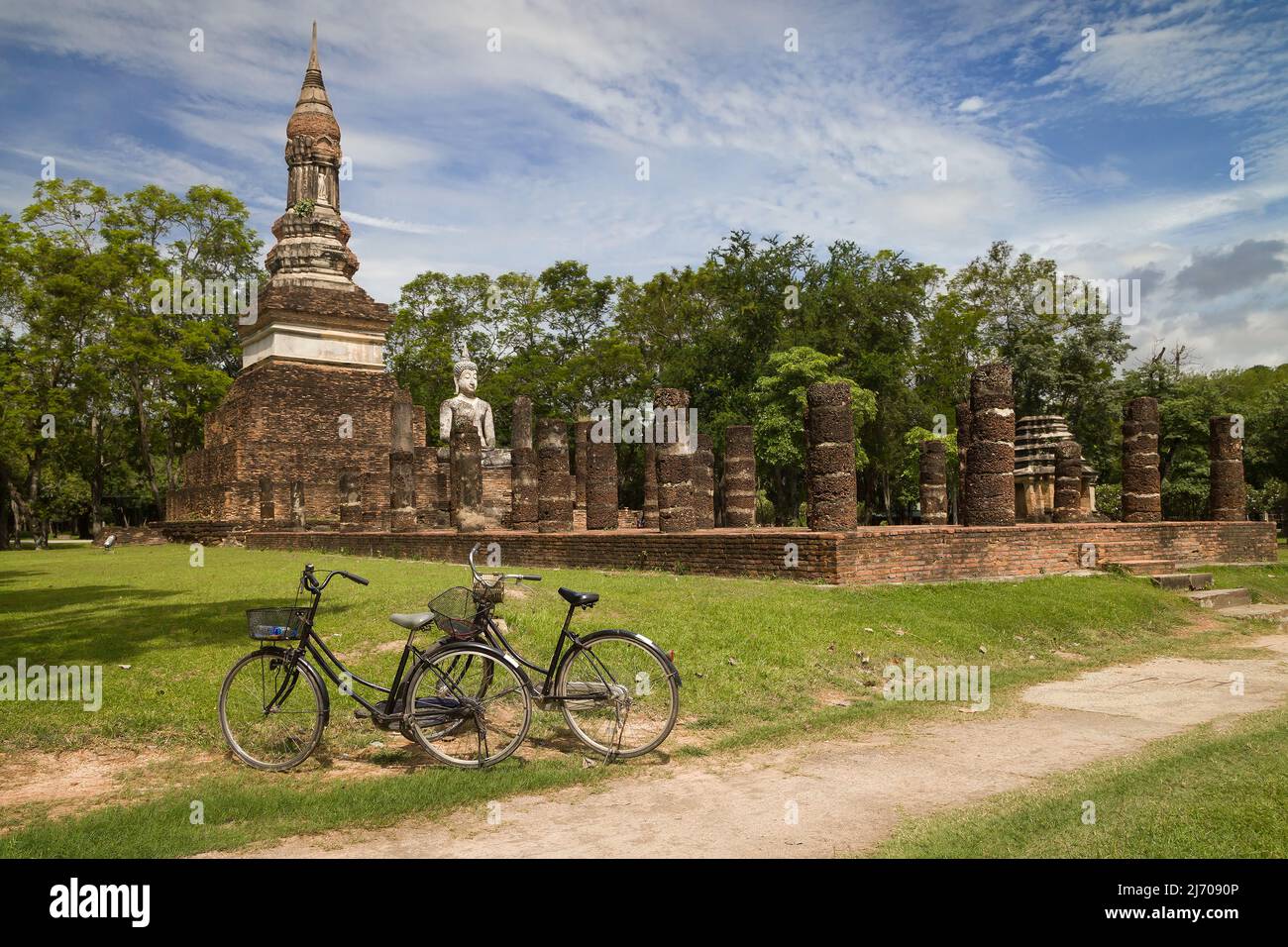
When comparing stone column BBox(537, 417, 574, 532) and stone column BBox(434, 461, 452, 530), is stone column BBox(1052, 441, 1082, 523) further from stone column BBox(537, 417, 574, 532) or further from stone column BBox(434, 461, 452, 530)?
stone column BBox(434, 461, 452, 530)


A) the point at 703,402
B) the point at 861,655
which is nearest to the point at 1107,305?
the point at 703,402

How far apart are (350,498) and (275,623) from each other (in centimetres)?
2256

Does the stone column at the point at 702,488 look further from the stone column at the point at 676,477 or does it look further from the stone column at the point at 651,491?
the stone column at the point at 676,477

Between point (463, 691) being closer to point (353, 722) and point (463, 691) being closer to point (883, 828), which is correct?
point (353, 722)

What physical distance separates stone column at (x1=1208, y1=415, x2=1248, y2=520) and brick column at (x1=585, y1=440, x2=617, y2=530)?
44.7ft

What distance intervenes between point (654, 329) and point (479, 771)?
4051 cm

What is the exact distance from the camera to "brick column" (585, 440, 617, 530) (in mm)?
19453

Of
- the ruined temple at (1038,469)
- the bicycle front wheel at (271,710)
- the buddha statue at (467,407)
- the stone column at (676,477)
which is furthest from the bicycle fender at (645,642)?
the buddha statue at (467,407)

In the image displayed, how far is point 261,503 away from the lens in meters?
29.7

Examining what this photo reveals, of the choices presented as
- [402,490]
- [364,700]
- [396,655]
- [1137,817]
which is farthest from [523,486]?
[1137,817]

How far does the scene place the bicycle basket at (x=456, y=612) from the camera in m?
5.60

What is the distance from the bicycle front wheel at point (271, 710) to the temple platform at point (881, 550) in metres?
7.39

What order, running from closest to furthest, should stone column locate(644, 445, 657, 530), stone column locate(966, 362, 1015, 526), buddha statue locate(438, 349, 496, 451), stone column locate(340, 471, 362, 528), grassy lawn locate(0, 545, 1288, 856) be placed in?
grassy lawn locate(0, 545, 1288, 856) → stone column locate(966, 362, 1015, 526) → stone column locate(340, 471, 362, 528) → stone column locate(644, 445, 657, 530) → buddha statue locate(438, 349, 496, 451)

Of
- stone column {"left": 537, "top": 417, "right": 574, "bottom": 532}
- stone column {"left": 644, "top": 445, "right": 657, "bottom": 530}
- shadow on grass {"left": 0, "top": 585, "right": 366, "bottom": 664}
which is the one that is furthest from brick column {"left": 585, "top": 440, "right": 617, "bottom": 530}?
shadow on grass {"left": 0, "top": 585, "right": 366, "bottom": 664}
